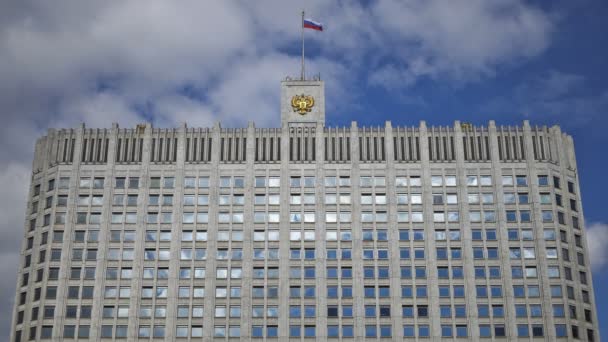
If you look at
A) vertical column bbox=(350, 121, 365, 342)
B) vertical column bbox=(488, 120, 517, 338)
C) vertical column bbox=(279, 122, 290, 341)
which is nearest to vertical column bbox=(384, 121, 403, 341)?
vertical column bbox=(350, 121, 365, 342)

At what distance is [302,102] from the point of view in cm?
15912

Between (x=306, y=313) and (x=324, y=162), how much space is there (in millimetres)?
25923

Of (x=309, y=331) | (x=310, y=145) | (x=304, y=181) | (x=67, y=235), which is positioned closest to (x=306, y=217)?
(x=304, y=181)

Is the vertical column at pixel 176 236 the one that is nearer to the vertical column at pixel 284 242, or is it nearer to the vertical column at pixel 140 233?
the vertical column at pixel 140 233

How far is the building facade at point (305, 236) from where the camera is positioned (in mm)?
138875

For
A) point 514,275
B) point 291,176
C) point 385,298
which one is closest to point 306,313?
point 385,298

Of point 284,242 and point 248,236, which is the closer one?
point 284,242

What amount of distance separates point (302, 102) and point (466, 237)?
1500 inches

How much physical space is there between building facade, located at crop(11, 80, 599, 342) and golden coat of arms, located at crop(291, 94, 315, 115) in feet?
13.7

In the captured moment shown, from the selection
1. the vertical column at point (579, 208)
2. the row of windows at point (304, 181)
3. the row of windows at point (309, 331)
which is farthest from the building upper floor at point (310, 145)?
the row of windows at point (309, 331)

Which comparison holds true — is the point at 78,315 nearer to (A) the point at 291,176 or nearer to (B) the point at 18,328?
(B) the point at 18,328

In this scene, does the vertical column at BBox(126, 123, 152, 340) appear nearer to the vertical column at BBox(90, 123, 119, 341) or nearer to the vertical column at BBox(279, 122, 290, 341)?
the vertical column at BBox(90, 123, 119, 341)

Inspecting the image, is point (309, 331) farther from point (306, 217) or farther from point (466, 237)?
point (466, 237)

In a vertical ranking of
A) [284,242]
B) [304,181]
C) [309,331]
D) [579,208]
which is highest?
[304,181]
